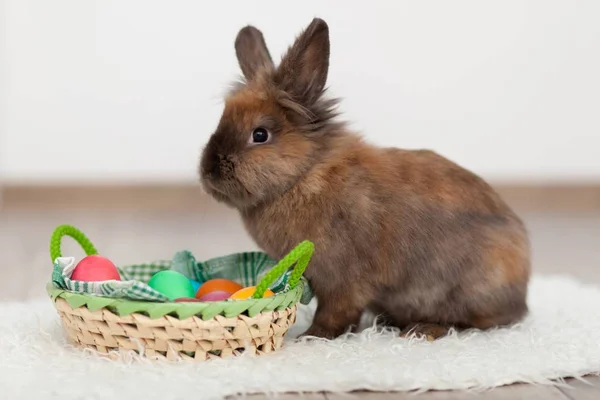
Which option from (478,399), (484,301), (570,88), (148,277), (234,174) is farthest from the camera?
(570,88)

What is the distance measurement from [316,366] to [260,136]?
1.43 feet

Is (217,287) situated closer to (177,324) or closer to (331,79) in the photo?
(177,324)

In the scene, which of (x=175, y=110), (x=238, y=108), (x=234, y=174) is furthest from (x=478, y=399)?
(x=175, y=110)

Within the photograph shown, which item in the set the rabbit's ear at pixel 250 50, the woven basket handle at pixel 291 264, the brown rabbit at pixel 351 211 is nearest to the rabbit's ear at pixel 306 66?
the brown rabbit at pixel 351 211

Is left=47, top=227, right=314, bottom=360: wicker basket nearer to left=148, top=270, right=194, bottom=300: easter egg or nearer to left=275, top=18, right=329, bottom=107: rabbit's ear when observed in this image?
left=148, top=270, right=194, bottom=300: easter egg

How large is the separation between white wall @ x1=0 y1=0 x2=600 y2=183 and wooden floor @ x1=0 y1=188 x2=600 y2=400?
174 millimetres

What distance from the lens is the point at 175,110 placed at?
2.64 metres

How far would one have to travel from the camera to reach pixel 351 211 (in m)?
1.36

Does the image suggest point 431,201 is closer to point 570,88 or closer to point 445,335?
point 445,335

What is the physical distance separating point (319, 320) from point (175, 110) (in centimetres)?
146

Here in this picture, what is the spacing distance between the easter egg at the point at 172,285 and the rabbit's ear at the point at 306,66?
0.40 metres

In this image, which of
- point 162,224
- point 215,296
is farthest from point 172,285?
point 162,224

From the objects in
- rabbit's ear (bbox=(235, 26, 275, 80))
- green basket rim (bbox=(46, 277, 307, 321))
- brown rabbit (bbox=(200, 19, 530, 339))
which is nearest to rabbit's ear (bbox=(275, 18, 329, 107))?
brown rabbit (bbox=(200, 19, 530, 339))

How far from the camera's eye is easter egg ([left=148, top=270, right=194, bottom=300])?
134cm
